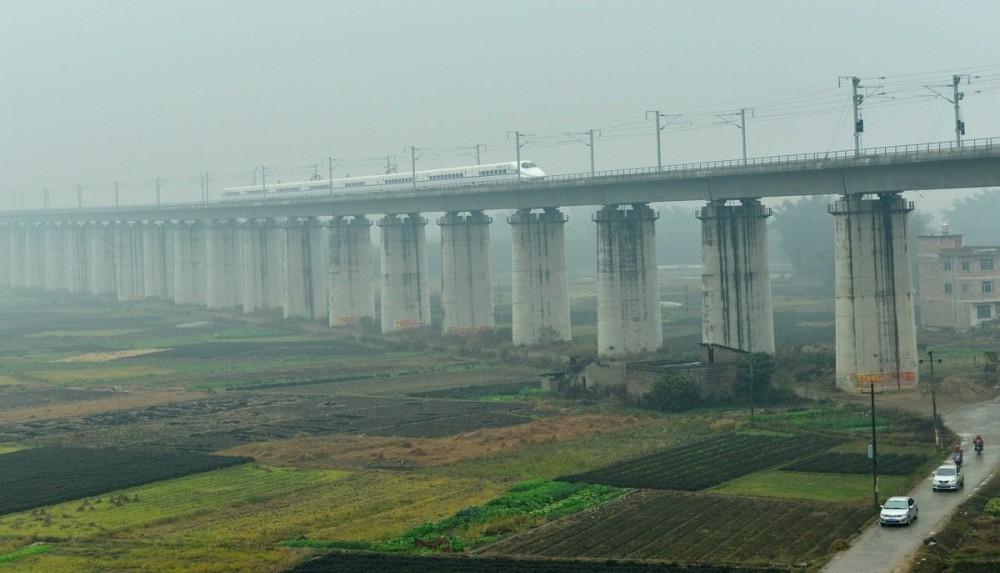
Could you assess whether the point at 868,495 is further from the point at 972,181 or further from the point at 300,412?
the point at 300,412

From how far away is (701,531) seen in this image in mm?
42875

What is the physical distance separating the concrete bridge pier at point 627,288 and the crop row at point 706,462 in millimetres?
33192

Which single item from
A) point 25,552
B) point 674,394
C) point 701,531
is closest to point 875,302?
point 674,394

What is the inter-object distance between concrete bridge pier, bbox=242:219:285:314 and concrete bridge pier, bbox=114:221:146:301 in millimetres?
42704

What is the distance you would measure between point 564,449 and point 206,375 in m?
44.6

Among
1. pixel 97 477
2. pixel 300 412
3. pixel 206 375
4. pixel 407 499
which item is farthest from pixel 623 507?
pixel 206 375

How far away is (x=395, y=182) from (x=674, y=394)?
73.1 metres

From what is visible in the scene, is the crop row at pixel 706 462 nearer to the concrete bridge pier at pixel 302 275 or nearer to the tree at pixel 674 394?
the tree at pixel 674 394

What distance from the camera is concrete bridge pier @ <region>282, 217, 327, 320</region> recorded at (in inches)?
5748

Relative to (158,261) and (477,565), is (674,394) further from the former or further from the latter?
(158,261)

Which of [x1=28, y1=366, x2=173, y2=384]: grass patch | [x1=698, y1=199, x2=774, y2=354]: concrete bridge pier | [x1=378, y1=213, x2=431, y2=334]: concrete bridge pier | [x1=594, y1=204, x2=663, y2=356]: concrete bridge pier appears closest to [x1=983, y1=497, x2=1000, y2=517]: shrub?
[x1=698, y1=199, x2=774, y2=354]: concrete bridge pier

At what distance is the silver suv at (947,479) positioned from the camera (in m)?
47.3

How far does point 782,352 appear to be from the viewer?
89188mm

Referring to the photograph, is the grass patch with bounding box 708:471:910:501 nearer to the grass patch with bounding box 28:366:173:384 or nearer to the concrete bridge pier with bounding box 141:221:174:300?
the grass patch with bounding box 28:366:173:384
